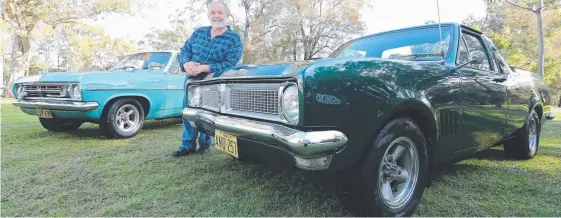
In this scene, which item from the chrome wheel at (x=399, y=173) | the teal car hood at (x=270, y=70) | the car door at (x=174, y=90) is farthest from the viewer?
the car door at (x=174, y=90)

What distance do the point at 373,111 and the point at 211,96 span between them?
1338mm

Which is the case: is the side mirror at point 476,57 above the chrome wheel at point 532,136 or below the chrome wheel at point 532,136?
above

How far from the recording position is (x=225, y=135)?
2303mm

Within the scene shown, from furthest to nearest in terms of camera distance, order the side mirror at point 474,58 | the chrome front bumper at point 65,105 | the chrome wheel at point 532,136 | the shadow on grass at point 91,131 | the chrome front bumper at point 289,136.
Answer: the shadow on grass at point 91,131
the chrome front bumper at point 65,105
the chrome wheel at point 532,136
the side mirror at point 474,58
the chrome front bumper at point 289,136

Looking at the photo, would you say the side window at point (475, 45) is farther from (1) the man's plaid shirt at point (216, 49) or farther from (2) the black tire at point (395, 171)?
(1) the man's plaid shirt at point (216, 49)

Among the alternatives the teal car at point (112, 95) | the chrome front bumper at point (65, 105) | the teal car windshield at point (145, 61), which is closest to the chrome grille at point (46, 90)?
the teal car at point (112, 95)

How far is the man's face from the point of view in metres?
3.30

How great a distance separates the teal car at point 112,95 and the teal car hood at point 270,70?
2.95m

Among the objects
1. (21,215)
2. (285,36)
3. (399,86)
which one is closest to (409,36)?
(399,86)

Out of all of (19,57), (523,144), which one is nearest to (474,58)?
(523,144)

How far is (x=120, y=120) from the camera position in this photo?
16.3 ft

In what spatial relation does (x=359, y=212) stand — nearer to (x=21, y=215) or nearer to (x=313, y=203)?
(x=313, y=203)

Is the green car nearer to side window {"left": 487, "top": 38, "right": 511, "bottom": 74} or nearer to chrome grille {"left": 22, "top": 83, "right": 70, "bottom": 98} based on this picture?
side window {"left": 487, "top": 38, "right": 511, "bottom": 74}

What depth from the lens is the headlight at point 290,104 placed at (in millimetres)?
1804
